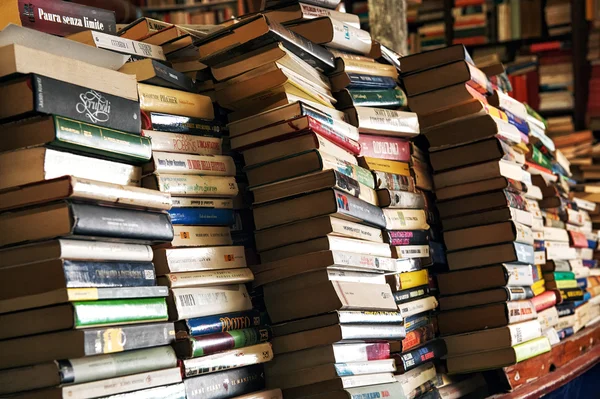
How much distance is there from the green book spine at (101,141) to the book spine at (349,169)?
0.42 meters

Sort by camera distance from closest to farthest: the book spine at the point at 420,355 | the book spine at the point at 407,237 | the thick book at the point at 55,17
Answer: the thick book at the point at 55,17
the book spine at the point at 420,355
the book spine at the point at 407,237

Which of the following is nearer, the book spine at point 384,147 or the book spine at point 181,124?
the book spine at point 181,124

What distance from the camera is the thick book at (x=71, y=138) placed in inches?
52.7

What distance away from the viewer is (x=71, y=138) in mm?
1365

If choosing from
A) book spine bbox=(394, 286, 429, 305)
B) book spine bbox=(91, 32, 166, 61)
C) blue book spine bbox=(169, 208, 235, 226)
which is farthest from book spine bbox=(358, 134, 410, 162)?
book spine bbox=(91, 32, 166, 61)

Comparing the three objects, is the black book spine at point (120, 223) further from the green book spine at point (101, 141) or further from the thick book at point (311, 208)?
the thick book at point (311, 208)

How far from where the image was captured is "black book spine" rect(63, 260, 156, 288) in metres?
1.30

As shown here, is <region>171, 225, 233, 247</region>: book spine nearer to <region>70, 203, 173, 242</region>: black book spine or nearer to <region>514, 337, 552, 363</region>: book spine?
<region>70, 203, 173, 242</region>: black book spine

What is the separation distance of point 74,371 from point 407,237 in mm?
1136

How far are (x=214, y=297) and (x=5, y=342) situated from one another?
445 mm

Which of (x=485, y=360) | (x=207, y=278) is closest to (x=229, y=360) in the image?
(x=207, y=278)

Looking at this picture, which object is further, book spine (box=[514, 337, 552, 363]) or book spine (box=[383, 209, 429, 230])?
book spine (box=[514, 337, 552, 363])

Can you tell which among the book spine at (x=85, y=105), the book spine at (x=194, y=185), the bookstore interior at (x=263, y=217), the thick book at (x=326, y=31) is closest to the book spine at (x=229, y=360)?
the bookstore interior at (x=263, y=217)

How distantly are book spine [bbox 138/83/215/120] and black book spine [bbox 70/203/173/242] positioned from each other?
0.29 m
